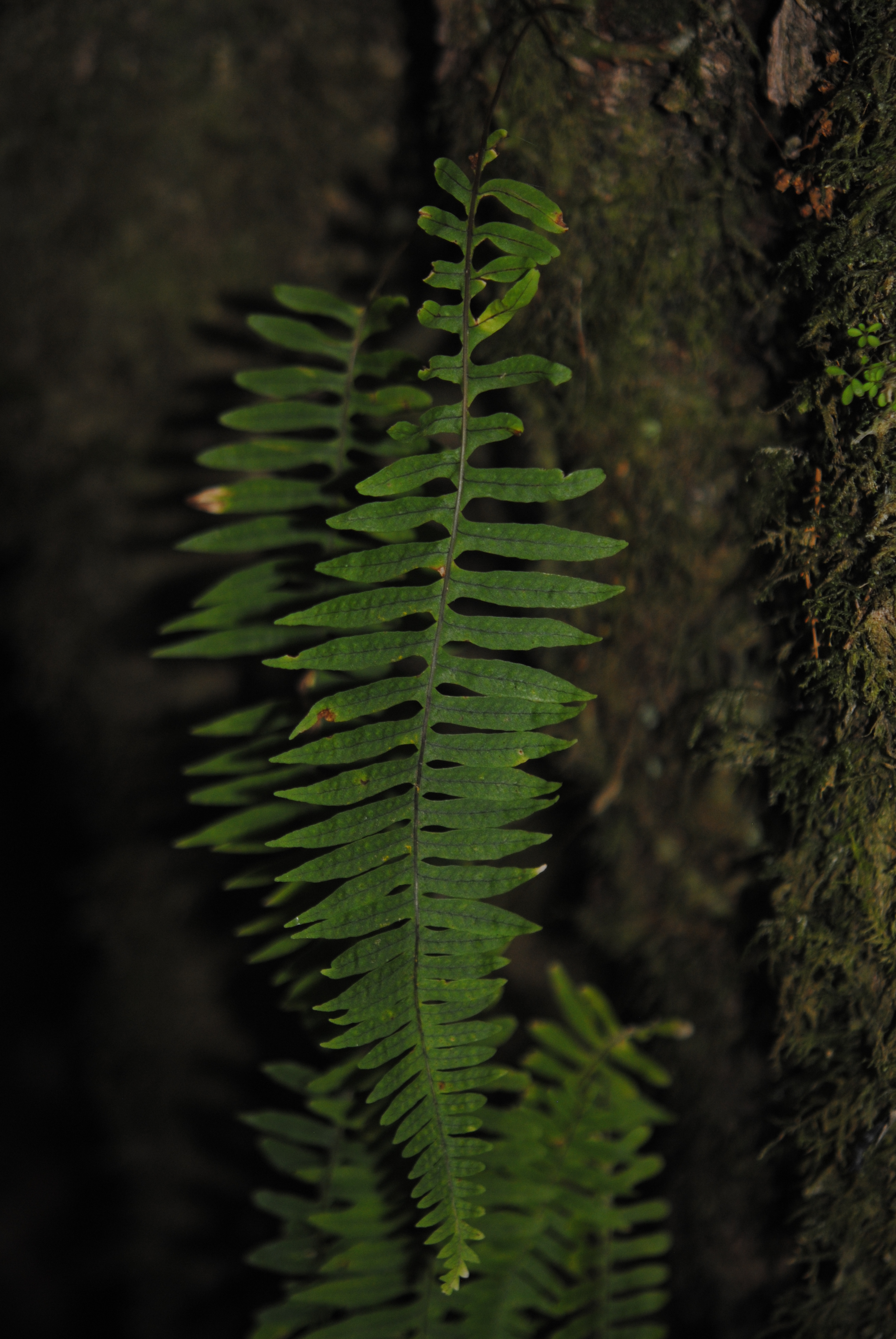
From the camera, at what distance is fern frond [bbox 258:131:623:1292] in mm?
847

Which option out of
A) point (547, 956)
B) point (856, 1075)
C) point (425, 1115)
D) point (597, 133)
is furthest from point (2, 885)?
point (597, 133)

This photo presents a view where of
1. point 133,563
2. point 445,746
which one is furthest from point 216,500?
point 133,563

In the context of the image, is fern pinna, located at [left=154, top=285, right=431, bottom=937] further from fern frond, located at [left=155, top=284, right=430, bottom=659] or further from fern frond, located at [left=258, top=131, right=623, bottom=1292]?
fern frond, located at [left=258, top=131, right=623, bottom=1292]

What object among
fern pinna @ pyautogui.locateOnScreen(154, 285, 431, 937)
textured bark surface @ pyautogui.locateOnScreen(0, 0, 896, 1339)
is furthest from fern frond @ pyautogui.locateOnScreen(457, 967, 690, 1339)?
fern pinna @ pyautogui.locateOnScreen(154, 285, 431, 937)

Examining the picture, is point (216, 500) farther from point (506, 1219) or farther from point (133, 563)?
point (506, 1219)

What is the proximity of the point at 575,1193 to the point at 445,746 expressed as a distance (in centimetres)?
86

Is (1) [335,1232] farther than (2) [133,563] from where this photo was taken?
No

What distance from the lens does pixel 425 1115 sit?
0.85 metres

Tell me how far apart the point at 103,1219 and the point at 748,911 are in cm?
205

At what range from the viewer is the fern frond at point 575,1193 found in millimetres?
1175

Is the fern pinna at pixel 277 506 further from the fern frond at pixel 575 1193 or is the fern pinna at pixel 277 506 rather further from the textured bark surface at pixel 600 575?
the fern frond at pixel 575 1193

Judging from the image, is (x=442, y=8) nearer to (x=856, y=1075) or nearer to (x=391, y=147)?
(x=391, y=147)

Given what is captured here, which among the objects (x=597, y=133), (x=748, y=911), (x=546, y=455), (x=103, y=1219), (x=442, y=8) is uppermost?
(x=442, y=8)

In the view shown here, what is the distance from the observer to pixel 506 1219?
3.83ft
